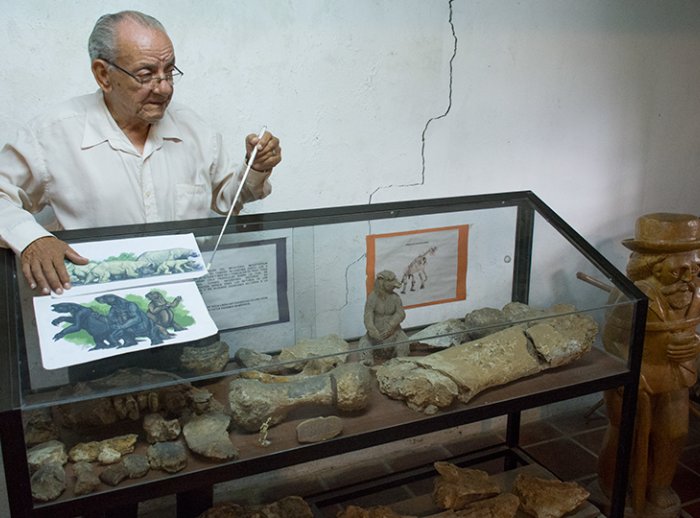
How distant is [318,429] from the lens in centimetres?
171

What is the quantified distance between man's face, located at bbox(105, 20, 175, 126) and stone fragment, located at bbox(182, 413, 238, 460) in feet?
2.82

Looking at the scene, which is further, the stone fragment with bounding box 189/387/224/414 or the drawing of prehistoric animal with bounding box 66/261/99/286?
the drawing of prehistoric animal with bounding box 66/261/99/286

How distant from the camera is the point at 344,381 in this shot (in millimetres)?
1700

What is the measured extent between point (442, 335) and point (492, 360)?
202 mm

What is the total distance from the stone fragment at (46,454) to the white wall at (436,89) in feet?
3.99

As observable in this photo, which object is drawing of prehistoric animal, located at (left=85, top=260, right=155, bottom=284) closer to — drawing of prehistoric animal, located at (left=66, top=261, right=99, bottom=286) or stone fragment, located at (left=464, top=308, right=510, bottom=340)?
drawing of prehistoric animal, located at (left=66, top=261, right=99, bottom=286)

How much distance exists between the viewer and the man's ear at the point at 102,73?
1.87 metres

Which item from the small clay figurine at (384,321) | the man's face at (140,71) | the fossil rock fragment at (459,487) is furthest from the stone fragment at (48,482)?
the fossil rock fragment at (459,487)

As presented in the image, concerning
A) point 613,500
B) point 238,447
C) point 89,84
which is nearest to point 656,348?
point 613,500

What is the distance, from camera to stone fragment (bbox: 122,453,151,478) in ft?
5.02

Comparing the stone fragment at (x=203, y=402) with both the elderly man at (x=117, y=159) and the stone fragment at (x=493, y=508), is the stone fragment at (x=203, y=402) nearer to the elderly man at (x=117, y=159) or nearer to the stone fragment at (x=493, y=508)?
the elderly man at (x=117, y=159)

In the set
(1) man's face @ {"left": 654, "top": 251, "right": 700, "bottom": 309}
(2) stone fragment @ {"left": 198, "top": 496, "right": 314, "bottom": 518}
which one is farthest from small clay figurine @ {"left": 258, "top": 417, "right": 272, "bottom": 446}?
(1) man's face @ {"left": 654, "top": 251, "right": 700, "bottom": 309}

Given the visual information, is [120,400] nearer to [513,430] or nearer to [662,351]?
[662,351]

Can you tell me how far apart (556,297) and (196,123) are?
1.21 m
